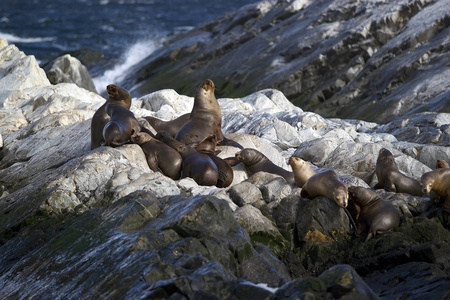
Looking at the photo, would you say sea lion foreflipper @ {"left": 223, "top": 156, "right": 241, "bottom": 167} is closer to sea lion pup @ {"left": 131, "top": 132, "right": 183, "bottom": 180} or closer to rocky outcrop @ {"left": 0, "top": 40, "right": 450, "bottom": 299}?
rocky outcrop @ {"left": 0, "top": 40, "right": 450, "bottom": 299}

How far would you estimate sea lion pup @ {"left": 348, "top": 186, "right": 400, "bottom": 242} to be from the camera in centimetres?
1125

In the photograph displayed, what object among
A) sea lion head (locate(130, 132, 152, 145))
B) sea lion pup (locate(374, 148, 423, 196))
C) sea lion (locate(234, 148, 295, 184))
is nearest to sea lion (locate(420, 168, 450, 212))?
sea lion pup (locate(374, 148, 423, 196))

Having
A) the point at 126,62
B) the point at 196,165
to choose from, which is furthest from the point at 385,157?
the point at 126,62

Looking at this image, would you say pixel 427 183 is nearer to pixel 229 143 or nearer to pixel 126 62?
pixel 229 143

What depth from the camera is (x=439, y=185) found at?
1187 cm

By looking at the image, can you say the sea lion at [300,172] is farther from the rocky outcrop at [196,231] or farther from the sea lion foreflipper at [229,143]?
the sea lion foreflipper at [229,143]

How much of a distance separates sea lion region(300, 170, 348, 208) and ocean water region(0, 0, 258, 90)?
91.4 ft

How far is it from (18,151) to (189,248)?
920 cm

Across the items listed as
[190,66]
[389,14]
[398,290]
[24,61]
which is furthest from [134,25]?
[398,290]

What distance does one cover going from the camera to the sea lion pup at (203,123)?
15.0 metres

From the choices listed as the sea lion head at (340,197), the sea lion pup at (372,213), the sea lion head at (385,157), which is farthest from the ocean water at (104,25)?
the sea lion head at (340,197)

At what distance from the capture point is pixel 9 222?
38.3 ft

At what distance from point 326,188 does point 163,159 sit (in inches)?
130

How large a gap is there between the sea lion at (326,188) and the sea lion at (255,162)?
2263mm
